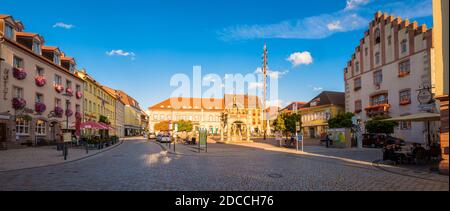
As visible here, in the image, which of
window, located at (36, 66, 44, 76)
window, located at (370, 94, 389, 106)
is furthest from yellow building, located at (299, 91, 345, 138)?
window, located at (36, 66, 44, 76)

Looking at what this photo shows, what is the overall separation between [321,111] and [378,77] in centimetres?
2096

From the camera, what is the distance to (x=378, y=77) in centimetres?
4084

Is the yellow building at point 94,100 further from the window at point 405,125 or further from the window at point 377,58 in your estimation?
the window at point 405,125

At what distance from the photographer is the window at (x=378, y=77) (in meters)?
40.2

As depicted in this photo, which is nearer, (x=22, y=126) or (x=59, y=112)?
(x=22, y=126)

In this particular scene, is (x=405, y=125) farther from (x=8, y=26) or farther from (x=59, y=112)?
(x=8, y=26)

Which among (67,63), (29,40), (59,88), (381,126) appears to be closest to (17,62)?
(29,40)

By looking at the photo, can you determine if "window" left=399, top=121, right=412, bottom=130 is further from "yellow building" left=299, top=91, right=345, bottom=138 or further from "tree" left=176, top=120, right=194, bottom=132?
"tree" left=176, top=120, right=194, bottom=132

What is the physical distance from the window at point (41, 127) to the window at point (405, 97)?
42.2 meters

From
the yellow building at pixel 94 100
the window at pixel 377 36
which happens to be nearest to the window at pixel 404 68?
the window at pixel 377 36

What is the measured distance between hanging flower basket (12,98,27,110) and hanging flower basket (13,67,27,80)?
2.08 metres
